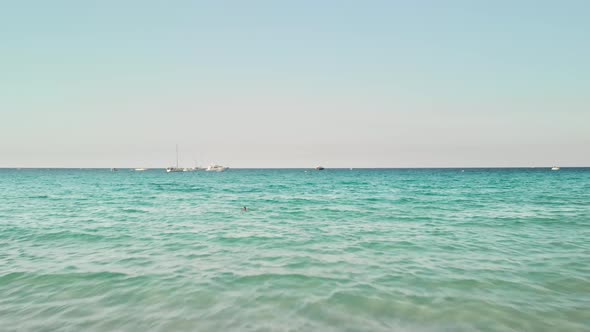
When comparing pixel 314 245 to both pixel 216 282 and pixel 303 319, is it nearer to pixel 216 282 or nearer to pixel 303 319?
pixel 216 282

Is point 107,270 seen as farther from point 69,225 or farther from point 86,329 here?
point 69,225

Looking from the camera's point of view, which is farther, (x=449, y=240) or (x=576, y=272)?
(x=449, y=240)

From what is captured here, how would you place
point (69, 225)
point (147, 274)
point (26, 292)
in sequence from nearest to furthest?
point (26, 292) < point (147, 274) < point (69, 225)

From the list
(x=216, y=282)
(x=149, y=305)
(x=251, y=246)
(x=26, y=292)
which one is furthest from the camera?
(x=251, y=246)

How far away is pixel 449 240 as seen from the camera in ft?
48.6

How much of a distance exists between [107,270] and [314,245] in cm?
731

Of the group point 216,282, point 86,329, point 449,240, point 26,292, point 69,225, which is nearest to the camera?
point 86,329

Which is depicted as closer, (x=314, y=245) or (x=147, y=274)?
(x=147, y=274)

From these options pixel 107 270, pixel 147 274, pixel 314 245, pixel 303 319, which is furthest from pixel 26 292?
pixel 314 245

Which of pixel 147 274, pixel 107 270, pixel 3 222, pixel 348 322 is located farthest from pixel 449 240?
pixel 3 222

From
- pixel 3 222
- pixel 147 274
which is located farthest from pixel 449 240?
pixel 3 222

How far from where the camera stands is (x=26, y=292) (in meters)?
8.57

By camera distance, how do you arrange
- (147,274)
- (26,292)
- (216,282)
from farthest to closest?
(147,274) → (216,282) → (26,292)

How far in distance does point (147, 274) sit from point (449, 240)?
39.0ft
